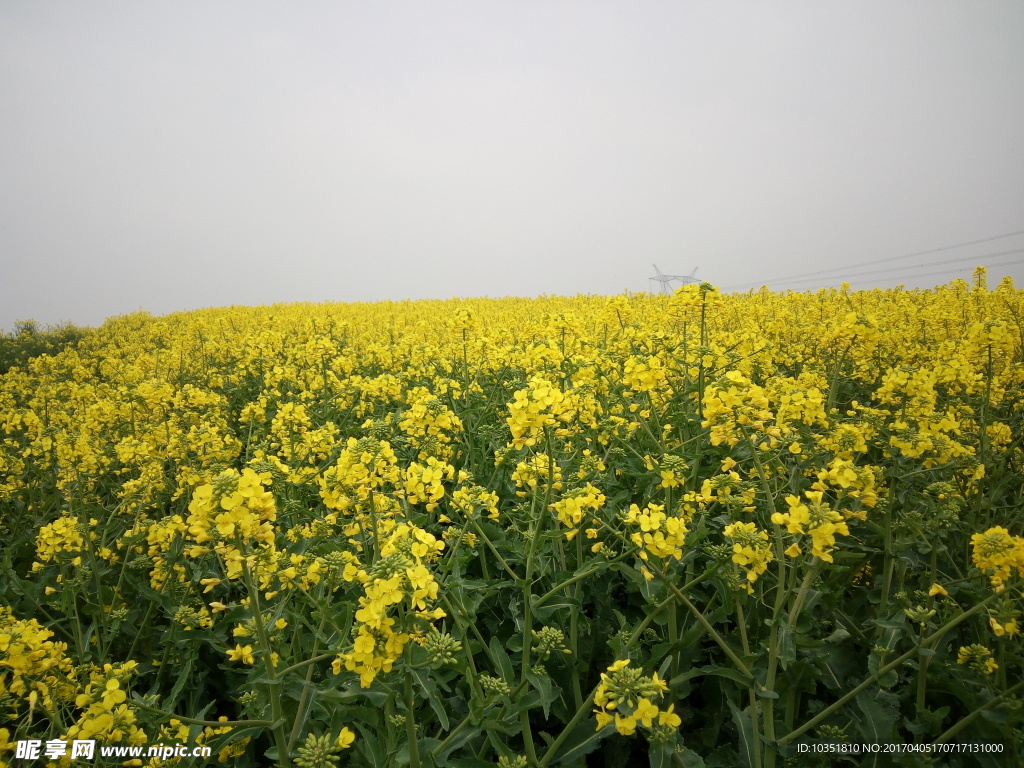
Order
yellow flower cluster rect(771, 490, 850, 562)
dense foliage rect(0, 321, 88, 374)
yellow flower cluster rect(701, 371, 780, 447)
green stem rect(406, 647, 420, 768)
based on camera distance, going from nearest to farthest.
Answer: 1. green stem rect(406, 647, 420, 768)
2. yellow flower cluster rect(771, 490, 850, 562)
3. yellow flower cluster rect(701, 371, 780, 447)
4. dense foliage rect(0, 321, 88, 374)

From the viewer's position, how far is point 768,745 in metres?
2.04

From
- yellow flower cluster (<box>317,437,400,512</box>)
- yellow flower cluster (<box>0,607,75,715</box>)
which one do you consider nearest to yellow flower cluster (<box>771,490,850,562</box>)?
yellow flower cluster (<box>317,437,400,512</box>)

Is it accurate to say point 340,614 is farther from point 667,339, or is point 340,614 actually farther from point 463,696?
point 667,339

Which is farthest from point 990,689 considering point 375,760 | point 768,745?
point 375,760

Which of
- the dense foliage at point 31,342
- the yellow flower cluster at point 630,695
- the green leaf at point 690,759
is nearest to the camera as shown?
the yellow flower cluster at point 630,695

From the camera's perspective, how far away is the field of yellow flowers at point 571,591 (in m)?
1.82

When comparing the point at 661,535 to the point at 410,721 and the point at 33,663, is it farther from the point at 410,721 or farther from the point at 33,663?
the point at 33,663

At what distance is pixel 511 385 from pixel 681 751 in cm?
364

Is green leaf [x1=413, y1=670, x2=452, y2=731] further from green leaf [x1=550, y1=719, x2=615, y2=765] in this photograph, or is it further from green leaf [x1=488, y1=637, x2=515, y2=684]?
green leaf [x1=550, y1=719, x2=615, y2=765]

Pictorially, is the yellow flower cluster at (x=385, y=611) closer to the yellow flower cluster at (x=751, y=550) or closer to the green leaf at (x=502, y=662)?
the green leaf at (x=502, y=662)

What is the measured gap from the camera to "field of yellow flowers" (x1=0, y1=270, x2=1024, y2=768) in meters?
1.82

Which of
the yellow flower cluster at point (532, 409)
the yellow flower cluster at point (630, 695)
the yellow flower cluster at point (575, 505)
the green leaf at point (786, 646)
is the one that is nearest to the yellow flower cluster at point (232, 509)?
the yellow flower cluster at point (532, 409)

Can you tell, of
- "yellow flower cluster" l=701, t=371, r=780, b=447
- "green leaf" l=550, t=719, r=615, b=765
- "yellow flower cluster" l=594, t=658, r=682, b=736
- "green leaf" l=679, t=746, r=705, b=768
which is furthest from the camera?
"yellow flower cluster" l=701, t=371, r=780, b=447

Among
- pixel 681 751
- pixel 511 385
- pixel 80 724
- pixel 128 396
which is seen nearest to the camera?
pixel 80 724
